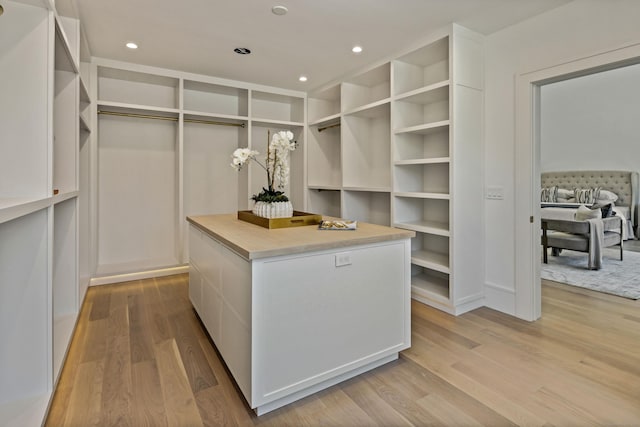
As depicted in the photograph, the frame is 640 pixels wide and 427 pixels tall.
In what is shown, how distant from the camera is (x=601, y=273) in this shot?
13.4 feet

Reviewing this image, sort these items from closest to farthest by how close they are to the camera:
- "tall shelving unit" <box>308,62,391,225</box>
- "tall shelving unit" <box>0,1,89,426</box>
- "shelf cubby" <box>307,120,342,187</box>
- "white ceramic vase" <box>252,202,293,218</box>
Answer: "tall shelving unit" <box>0,1,89,426</box> < "white ceramic vase" <box>252,202,293,218</box> < "tall shelving unit" <box>308,62,391,225</box> < "shelf cubby" <box>307,120,342,187</box>

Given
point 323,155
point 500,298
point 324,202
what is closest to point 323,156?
point 323,155

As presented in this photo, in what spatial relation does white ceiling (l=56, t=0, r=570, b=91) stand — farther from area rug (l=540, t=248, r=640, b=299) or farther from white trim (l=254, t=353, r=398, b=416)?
area rug (l=540, t=248, r=640, b=299)

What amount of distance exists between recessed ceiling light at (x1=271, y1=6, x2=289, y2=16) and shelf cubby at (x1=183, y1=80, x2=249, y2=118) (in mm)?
1809

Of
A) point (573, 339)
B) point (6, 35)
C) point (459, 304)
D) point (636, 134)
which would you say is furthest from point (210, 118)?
point (636, 134)

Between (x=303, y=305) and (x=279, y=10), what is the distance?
7.17 feet

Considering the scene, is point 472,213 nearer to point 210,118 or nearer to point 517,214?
point 517,214

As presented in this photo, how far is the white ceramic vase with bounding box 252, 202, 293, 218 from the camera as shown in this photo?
226 centimetres

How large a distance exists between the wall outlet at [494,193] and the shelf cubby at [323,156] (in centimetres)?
212

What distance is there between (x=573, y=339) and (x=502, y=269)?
0.70 m

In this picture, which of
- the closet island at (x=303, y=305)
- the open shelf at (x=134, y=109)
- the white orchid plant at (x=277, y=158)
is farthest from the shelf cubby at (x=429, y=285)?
the open shelf at (x=134, y=109)

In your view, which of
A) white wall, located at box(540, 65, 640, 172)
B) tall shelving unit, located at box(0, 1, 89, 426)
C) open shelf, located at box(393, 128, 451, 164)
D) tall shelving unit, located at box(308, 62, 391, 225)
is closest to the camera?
tall shelving unit, located at box(0, 1, 89, 426)

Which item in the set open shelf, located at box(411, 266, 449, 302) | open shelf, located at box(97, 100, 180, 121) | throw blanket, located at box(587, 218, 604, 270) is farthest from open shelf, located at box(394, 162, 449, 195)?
open shelf, located at box(97, 100, 180, 121)

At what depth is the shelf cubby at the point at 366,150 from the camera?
13.4 feet
